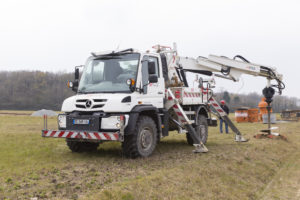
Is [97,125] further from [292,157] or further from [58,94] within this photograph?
[58,94]

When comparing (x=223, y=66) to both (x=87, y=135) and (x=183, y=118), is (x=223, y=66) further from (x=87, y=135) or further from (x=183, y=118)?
(x=87, y=135)

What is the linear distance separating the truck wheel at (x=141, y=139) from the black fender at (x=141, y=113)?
18 cm

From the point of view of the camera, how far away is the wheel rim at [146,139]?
8.00 metres

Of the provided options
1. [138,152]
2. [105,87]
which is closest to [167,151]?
[138,152]

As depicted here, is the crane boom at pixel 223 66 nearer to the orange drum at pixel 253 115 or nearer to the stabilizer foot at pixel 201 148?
the stabilizer foot at pixel 201 148

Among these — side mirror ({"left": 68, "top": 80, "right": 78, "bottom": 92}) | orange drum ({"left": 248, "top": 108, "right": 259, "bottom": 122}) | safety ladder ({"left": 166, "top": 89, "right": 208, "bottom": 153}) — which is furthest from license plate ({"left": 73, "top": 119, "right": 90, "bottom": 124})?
orange drum ({"left": 248, "top": 108, "right": 259, "bottom": 122})

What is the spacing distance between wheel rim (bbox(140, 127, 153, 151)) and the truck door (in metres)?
0.80

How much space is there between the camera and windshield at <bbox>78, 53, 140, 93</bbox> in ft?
26.3

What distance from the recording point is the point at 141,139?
7.94 meters

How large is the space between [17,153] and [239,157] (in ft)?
21.4

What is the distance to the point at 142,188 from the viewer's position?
217 inches

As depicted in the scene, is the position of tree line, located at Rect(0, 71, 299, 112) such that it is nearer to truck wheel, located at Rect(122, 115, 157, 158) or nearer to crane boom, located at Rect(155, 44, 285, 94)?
crane boom, located at Rect(155, 44, 285, 94)

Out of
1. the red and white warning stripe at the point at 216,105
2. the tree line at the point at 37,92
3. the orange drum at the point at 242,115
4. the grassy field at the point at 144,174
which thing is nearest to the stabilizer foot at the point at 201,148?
the grassy field at the point at 144,174

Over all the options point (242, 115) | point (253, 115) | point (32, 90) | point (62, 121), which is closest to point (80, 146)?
point (62, 121)
